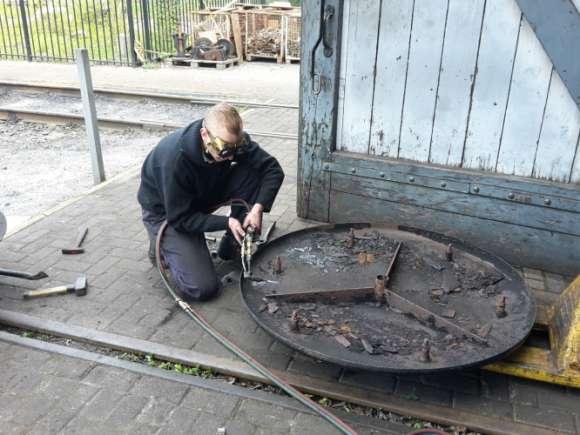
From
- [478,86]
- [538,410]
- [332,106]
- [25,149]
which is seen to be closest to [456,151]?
[478,86]

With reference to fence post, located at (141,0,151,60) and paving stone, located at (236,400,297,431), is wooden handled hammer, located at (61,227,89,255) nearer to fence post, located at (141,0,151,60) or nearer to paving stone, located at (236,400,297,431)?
paving stone, located at (236,400,297,431)

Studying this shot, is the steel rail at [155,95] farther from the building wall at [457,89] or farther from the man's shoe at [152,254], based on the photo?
the man's shoe at [152,254]

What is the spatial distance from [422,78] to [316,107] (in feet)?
2.69

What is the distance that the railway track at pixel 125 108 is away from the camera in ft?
26.0

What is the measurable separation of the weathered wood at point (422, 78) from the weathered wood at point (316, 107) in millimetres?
543

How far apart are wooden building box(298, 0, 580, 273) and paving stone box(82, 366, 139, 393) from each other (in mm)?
2156

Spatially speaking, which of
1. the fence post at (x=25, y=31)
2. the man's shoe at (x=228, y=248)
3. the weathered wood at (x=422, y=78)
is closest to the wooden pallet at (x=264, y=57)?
the fence post at (x=25, y=31)

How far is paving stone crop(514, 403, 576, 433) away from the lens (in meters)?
2.52

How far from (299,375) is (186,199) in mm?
1265

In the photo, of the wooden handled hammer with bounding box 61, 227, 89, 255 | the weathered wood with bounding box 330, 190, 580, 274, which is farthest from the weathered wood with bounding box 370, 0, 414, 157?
the wooden handled hammer with bounding box 61, 227, 89, 255

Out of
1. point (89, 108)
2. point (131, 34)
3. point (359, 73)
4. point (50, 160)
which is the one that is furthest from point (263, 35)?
point (359, 73)

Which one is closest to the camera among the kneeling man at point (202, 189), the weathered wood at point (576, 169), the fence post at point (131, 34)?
the kneeling man at point (202, 189)

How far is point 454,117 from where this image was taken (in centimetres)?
370

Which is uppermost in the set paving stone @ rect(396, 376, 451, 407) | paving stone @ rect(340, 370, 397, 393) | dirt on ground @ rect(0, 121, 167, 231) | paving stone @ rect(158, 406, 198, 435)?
paving stone @ rect(340, 370, 397, 393)
